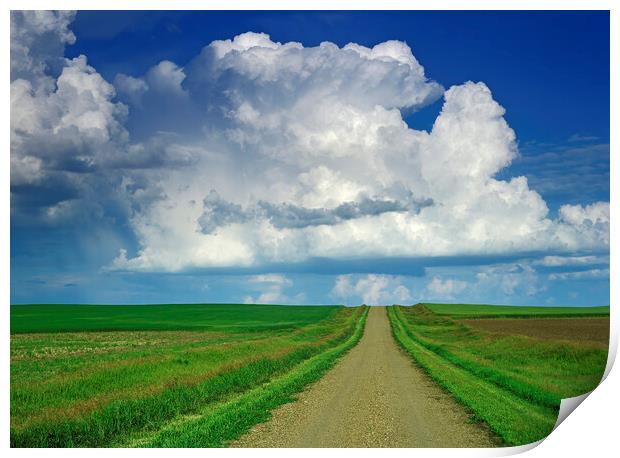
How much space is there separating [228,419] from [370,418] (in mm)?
4276

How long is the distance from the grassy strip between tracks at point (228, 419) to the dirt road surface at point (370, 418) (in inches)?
17.8

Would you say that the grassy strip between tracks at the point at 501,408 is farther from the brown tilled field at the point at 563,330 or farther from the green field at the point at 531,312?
the green field at the point at 531,312

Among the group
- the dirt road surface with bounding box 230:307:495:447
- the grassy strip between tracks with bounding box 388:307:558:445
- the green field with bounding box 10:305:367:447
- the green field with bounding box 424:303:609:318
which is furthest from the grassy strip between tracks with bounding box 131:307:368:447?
the green field with bounding box 424:303:609:318

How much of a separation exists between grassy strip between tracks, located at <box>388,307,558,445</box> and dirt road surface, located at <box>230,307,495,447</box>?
Answer: 449 millimetres

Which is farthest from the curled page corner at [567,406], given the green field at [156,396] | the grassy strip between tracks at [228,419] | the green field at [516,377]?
the green field at [156,396]

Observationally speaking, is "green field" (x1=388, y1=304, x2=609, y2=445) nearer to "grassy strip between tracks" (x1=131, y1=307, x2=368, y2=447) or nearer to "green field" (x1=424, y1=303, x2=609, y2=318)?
"grassy strip between tracks" (x1=131, y1=307, x2=368, y2=447)

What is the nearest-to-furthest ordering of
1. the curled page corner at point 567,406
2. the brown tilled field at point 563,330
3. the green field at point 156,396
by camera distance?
the green field at point 156,396
the curled page corner at point 567,406
the brown tilled field at point 563,330

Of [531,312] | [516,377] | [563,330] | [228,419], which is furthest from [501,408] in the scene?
[531,312]

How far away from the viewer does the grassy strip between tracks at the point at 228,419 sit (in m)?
16.5

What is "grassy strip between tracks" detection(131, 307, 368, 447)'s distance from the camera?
16.5m

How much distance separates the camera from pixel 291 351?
3853 centimetres

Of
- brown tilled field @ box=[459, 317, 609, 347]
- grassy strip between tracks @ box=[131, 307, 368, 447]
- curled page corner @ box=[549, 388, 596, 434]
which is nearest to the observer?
grassy strip between tracks @ box=[131, 307, 368, 447]
